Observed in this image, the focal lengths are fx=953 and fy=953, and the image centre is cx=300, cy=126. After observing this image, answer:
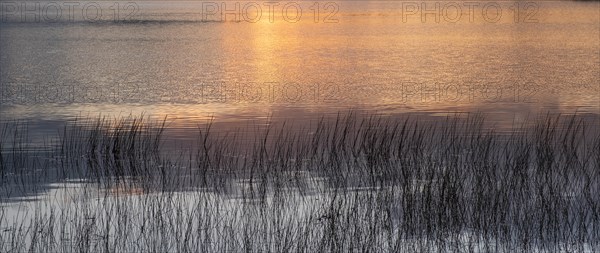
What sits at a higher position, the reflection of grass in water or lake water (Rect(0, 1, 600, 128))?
lake water (Rect(0, 1, 600, 128))


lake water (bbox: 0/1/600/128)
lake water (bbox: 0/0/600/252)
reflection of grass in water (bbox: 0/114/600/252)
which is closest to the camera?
reflection of grass in water (bbox: 0/114/600/252)

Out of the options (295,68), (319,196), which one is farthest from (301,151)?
(295,68)

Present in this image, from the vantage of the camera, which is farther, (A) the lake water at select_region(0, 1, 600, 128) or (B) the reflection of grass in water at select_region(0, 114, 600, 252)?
(A) the lake water at select_region(0, 1, 600, 128)

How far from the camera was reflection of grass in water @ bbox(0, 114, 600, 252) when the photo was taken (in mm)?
5871

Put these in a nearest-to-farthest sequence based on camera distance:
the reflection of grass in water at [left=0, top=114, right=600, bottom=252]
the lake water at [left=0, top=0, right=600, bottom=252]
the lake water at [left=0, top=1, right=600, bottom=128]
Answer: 1. the reflection of grass in water at [left=0, top=114, right=600, bottom=252]
2. the lake water at [left=0, top=0, right=600, bottom=252]
3. the lake water at [left=0, top=1, right=600, bottom=128]

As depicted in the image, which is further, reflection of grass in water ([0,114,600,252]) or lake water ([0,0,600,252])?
lake water ([0,0,600,252])

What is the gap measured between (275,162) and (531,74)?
421 inches

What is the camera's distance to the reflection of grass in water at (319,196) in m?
5.87

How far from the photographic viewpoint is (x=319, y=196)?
707 cm

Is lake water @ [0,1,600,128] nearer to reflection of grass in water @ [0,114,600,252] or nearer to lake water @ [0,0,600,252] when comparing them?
lake water @ [0,0,600,252]

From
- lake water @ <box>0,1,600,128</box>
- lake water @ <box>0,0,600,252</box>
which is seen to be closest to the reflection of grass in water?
lake water @ <box>0,0,600,252</box>

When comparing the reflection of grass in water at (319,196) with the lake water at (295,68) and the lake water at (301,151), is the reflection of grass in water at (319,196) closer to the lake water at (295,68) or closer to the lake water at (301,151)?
the lake water at (301,151)

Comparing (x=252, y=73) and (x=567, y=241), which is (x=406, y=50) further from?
(x=567, y=241)

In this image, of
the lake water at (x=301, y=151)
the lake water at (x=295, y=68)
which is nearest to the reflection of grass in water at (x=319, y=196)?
the lake water at (x=301, y=151)
